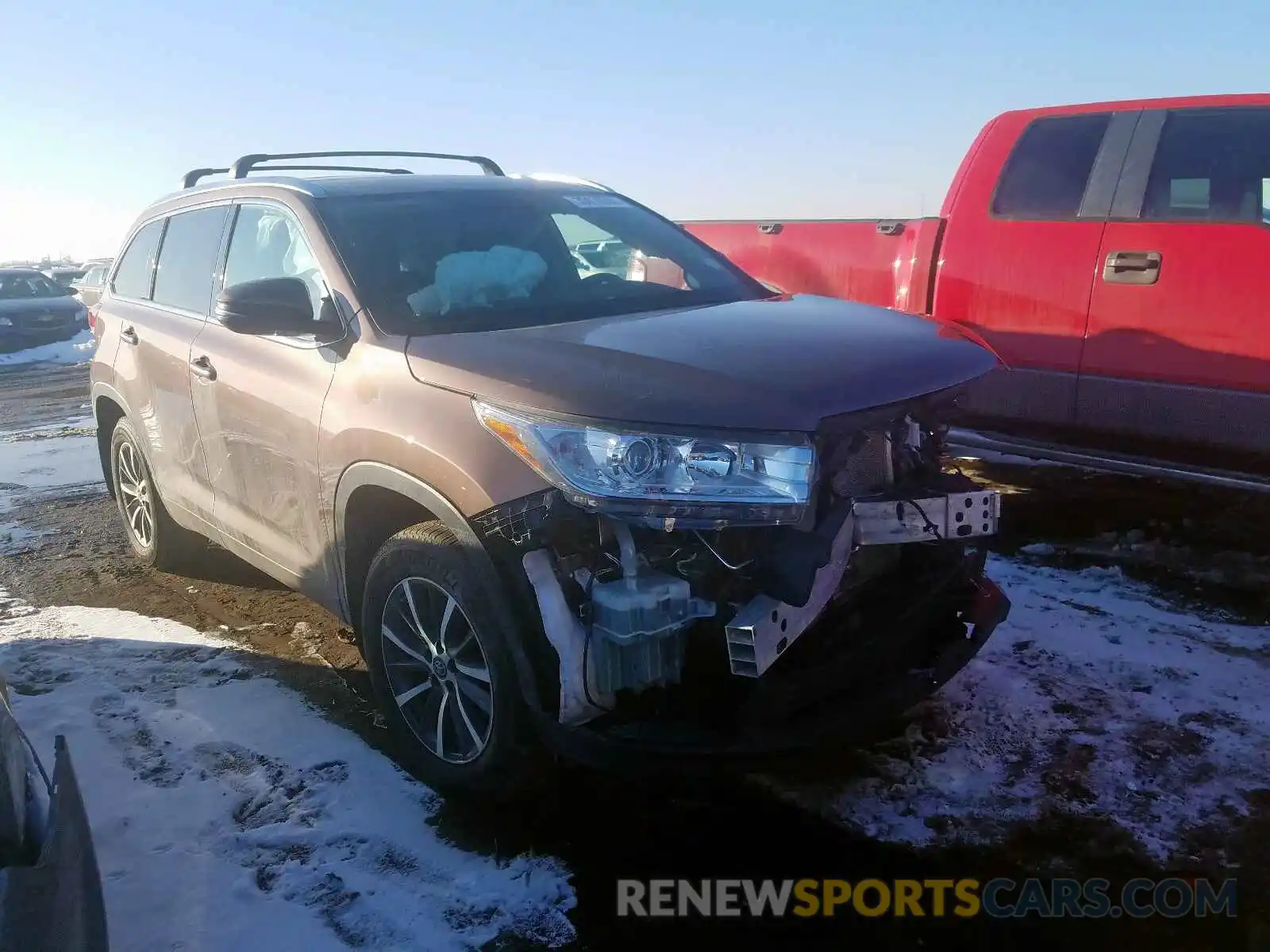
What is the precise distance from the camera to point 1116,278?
4770 mm

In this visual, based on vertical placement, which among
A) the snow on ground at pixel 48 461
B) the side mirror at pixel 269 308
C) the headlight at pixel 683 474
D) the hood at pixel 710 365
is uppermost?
the side mirror at pixel 269 308

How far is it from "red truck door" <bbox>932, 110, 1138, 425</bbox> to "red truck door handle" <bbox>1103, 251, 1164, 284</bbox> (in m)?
0.08

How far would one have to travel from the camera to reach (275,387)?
3465 mm

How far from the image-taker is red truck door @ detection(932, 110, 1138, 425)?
16.2 ft

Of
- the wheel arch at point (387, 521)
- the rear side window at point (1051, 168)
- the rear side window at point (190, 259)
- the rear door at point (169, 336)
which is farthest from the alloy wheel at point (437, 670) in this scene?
the rear side window at point (1051, 168)

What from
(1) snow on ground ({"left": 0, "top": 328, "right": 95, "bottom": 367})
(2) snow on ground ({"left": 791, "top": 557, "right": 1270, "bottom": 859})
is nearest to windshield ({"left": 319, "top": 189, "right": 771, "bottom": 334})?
(2) snow on ground ({"left": 791, "top": 557, "right": 1270, "bottom": 859})

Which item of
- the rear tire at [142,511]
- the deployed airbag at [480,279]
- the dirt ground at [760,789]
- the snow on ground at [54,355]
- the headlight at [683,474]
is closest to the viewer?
the headlight at [683,474]

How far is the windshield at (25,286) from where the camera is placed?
17.8 m

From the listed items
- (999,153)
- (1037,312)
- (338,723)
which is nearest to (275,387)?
(338,723)

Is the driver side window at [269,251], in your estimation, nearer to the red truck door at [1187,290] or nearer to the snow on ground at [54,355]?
the red truck door at [1187,290]

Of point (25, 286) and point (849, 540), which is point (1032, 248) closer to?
point (849, 540)

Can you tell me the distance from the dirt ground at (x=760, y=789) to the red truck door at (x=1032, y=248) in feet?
2.70

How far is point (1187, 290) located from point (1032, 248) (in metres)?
0.78

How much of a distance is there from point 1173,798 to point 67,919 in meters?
2.86
